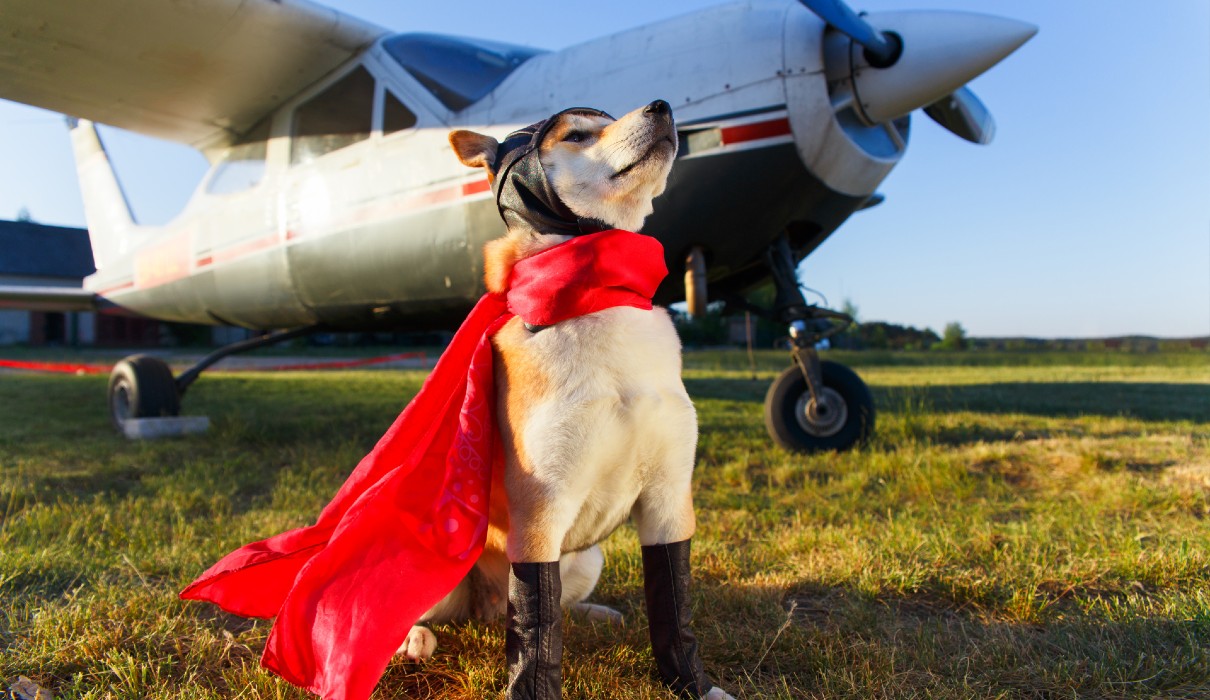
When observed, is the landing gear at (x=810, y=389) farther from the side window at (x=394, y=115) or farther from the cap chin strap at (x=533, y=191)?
the cap chin strap at (x=533, y=191)

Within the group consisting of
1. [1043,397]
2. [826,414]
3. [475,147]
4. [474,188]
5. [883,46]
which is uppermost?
[883,46]

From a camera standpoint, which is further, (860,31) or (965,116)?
(965,116)

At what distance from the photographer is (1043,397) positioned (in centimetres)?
740

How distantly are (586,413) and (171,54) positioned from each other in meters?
4.57

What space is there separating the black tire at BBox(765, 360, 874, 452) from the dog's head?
9.43ft

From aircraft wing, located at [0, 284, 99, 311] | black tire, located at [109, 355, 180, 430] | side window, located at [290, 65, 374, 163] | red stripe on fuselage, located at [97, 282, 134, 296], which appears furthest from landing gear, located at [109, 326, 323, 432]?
aircraft wing, located at [0, 284, 99, 311]

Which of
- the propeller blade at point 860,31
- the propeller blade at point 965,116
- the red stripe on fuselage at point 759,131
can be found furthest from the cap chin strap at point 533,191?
the propeller blade at point 965,116

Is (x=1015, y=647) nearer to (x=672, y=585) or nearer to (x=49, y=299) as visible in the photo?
(x=672, y=585)

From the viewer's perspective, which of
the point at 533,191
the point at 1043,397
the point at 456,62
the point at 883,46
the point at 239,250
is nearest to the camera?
the point at 533,191

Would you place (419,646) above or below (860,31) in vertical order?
below

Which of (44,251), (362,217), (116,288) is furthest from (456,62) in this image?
(44,251)

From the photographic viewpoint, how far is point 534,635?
3.97 feet

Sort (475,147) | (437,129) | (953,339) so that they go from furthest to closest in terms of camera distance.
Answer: (953,339) → (437,129) → (475,147)

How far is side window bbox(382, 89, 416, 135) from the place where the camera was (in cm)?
405
